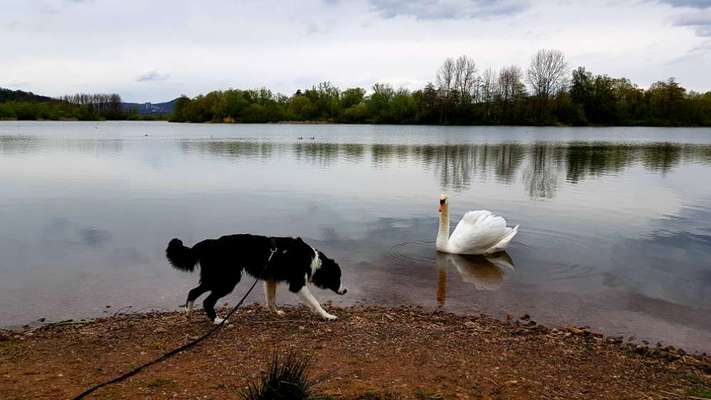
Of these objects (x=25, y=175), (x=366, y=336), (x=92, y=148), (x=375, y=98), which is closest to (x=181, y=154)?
(x=92, y=148)

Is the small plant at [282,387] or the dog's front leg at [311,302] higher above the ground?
the small plant at [282,387]

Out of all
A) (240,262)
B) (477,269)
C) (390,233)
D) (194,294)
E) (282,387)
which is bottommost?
(477,269)

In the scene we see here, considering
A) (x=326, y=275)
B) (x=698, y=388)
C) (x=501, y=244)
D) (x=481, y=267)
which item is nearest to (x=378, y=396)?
(x=326, y=275)

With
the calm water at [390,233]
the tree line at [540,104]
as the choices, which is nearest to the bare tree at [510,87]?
the tree line at [540,104]

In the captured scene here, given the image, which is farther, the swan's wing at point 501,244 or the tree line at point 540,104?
the tree line at point 540,104

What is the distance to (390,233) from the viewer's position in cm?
1587

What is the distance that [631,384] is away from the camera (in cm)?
653

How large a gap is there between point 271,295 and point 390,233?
7350 mm

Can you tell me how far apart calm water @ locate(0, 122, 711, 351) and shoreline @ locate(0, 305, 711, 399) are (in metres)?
1.34

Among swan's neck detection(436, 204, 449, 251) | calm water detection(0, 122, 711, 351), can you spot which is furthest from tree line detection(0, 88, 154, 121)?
swan's neck detection(436, 204, 449, 251)

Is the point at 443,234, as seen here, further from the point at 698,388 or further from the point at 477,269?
the point at 698,388

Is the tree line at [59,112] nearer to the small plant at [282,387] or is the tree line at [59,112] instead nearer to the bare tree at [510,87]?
the bare tree at [510,87]

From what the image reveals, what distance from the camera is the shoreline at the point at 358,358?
6.11 metres

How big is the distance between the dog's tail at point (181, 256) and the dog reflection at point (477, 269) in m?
4.61
